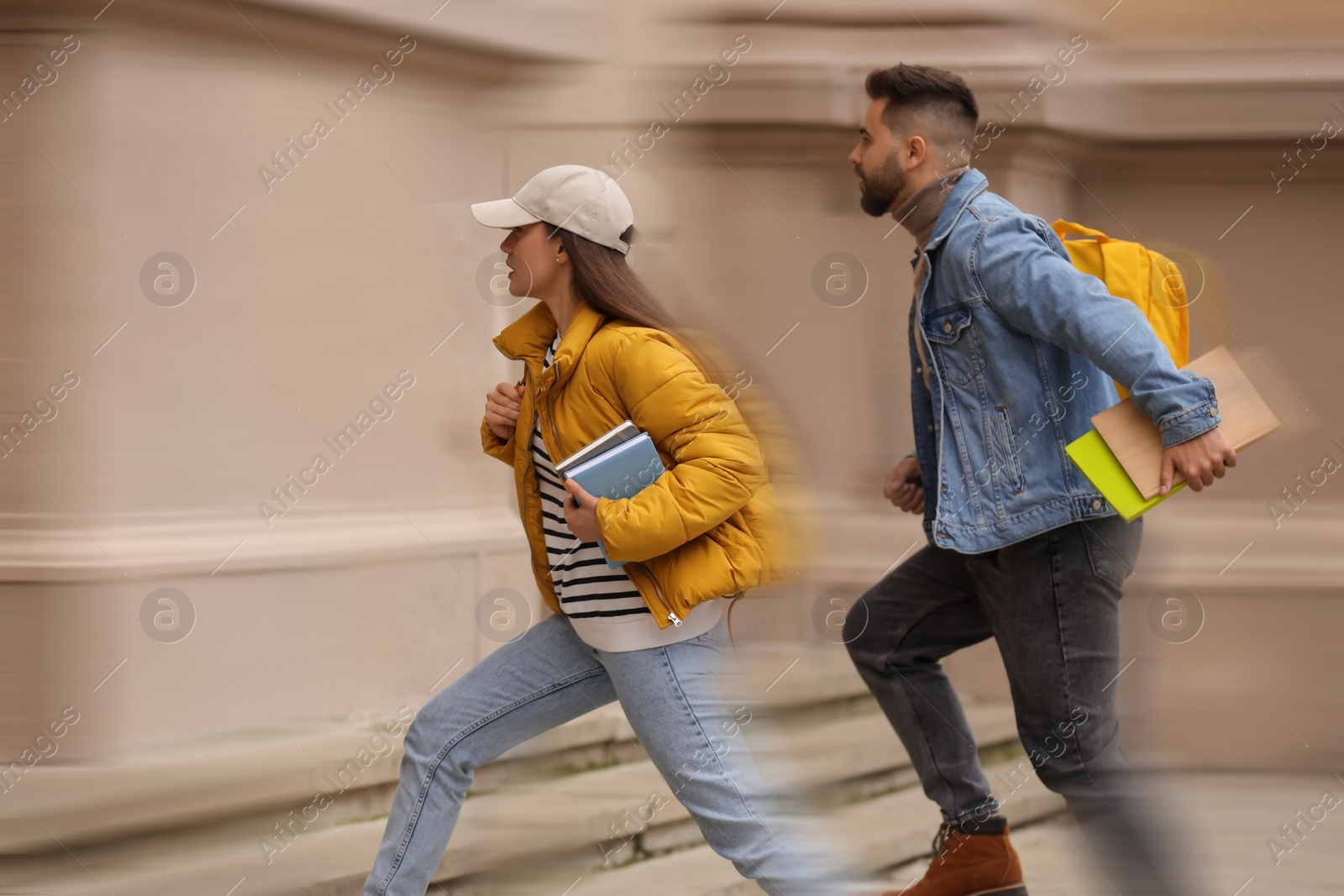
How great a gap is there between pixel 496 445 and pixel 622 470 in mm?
510

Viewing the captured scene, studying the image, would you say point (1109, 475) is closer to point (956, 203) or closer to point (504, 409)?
point (956, 203)

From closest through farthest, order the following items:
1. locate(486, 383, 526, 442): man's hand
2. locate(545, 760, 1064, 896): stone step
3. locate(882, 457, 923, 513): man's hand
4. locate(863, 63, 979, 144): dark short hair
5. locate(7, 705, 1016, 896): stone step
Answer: locate(486, 383, 526, 442): man's hand
locate(863, 63, 979, 144): dark short hair
locate(882, 457, 923, 513): man's hand
locate(7, 705, 1016, 896): stone step
locate(545, 760, 1064, 896): stone step

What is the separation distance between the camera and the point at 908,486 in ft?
10.3

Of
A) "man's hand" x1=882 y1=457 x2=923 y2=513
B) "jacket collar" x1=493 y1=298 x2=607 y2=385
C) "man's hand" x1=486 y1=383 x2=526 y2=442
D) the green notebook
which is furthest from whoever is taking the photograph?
"man's hand" x1=882 y1=457 x2=923 y2=513

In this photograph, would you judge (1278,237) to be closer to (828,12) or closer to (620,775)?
(828,12)

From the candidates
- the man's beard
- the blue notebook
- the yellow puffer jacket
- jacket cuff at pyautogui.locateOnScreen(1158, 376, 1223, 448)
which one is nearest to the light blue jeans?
the yellow puffer jacket

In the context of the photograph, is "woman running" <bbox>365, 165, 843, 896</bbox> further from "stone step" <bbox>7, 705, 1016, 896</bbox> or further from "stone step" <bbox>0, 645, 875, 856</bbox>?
"stone step" <bbox>0, 645, 875, 856</bbox>

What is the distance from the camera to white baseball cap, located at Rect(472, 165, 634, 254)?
2.36 m

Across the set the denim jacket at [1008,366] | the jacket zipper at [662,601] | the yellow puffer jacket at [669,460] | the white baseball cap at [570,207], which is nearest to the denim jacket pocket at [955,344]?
the denim jacket at [1008,366]

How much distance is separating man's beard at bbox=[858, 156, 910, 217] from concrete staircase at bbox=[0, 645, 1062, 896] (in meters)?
1.22

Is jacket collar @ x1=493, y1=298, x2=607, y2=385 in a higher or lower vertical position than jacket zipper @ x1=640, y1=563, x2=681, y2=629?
higher

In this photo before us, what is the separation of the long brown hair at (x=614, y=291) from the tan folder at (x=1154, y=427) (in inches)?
31.8

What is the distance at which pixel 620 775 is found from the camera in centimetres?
439

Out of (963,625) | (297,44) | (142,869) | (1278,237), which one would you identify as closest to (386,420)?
(297,44)
